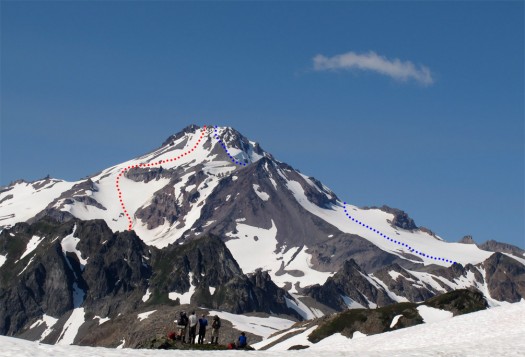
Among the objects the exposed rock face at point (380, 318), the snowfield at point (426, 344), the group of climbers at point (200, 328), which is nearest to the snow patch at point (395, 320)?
the exposed rock face at point (380, 318)

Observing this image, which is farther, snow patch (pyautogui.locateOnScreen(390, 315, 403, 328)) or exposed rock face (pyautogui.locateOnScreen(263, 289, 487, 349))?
snow patch (pyautogui.locateOnScreen(390, 315, 403, 328))

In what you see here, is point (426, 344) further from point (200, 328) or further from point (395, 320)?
point (395, 320)

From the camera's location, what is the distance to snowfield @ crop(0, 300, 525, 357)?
121ft

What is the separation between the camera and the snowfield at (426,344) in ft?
121

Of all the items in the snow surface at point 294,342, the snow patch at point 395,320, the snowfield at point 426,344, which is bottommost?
the snowfield at point 426,344

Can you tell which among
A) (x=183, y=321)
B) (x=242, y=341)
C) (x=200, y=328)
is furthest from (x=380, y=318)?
(x=200, y=328)

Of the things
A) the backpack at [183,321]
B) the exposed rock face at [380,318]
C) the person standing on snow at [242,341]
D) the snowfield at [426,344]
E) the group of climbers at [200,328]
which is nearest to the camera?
the snowfield at [426,344]

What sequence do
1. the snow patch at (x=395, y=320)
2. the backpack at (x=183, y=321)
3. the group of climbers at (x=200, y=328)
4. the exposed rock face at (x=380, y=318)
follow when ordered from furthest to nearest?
the snow patch at (x=395, y=320) < the exposed rock face at (x=380, y=318) < the backpack at (x=183, y=321) < the group of climbers at (x=200, y=328)

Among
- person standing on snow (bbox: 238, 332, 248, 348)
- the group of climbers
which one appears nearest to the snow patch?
person standing on snow (bbox: 238, 332, 248, 348)

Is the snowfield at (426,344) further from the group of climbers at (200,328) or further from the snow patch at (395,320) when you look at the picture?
the snow patch at (395,320)

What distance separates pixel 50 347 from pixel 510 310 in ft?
163

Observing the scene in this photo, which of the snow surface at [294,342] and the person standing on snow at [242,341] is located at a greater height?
the snow surface at [294,342]

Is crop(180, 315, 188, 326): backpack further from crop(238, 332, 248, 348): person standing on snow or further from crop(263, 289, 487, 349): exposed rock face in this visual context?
crop(263, 289, 487, 349): exposed rock face

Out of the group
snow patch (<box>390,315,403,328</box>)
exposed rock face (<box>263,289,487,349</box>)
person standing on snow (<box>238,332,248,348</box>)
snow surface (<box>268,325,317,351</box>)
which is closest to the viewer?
person standing on snow (<box>238,332,248,348</box>)
